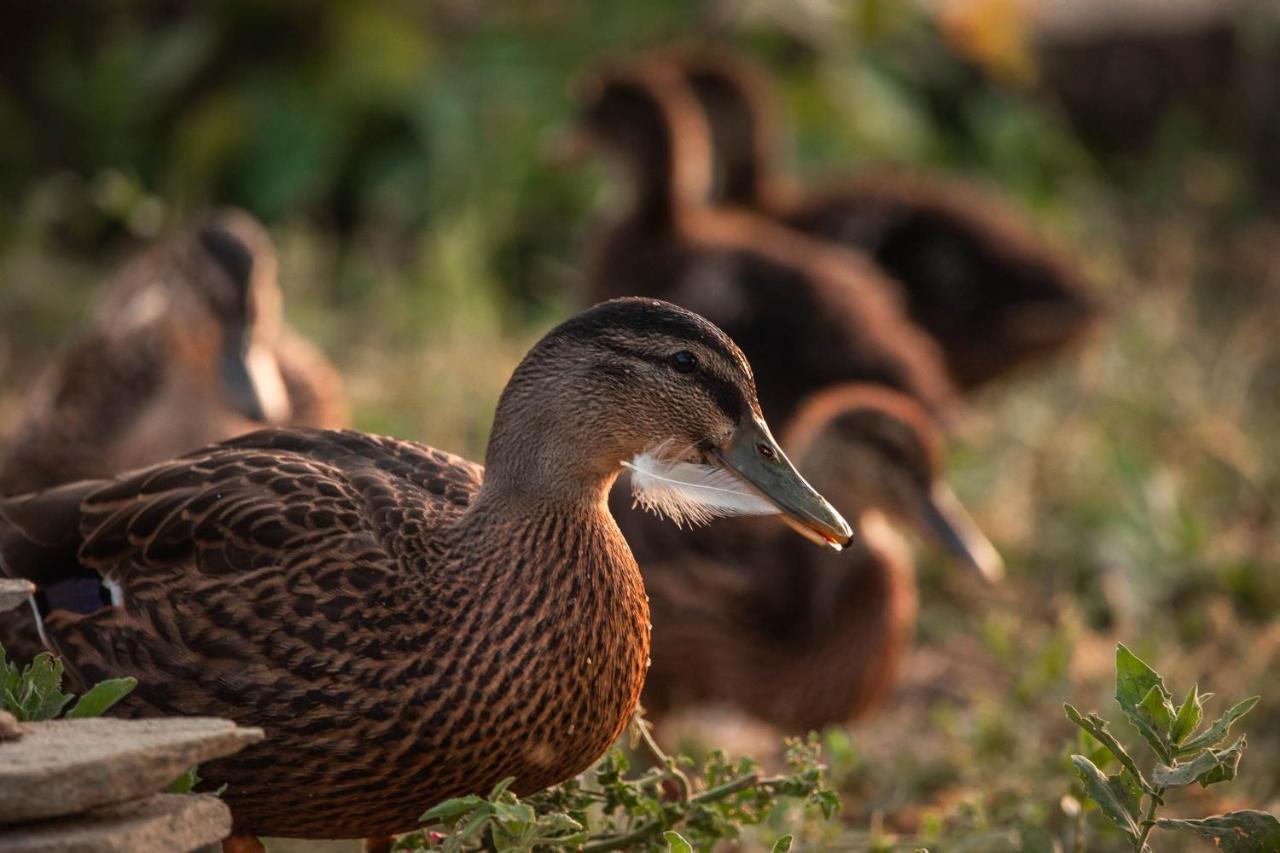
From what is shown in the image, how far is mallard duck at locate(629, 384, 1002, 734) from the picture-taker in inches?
149

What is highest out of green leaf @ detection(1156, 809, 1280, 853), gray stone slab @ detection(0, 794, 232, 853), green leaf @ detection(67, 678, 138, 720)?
green leaf @ detection(67, 678, 138, 720)

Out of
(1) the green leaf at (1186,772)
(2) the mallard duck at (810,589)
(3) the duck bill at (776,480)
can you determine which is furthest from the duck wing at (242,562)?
(2) the mallard duck at (810,589)

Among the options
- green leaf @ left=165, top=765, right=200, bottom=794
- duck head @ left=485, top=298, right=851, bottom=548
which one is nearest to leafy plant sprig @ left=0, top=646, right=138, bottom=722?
green leaf @ left=165, top=765, right=200, bottom=794

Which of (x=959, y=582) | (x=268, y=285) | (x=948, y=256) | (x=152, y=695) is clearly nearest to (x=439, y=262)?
(x=268, y=285)

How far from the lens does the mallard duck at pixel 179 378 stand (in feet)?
13.7

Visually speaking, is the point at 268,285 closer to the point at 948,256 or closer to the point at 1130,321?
the point at 948,256

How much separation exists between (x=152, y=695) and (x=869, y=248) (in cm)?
359

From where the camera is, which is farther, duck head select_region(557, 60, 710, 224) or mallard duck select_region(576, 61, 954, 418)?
duck head select_region(557, 60, 710, 224)

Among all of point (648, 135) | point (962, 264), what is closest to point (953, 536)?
point (962, 264)

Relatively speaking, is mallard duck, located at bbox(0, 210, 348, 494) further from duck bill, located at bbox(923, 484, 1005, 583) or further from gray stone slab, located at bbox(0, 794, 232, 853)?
gray stone slab, located at bbox(0, 794, 232, 853)

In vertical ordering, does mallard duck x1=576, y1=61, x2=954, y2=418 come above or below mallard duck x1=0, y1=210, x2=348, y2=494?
above

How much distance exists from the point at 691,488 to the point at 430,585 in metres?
0.37

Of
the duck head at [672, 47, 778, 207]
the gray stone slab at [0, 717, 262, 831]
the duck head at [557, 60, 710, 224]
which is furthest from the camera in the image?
the duck head at [672, 47, 778, 207]

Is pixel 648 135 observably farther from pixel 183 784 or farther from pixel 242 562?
pixel 183 784
